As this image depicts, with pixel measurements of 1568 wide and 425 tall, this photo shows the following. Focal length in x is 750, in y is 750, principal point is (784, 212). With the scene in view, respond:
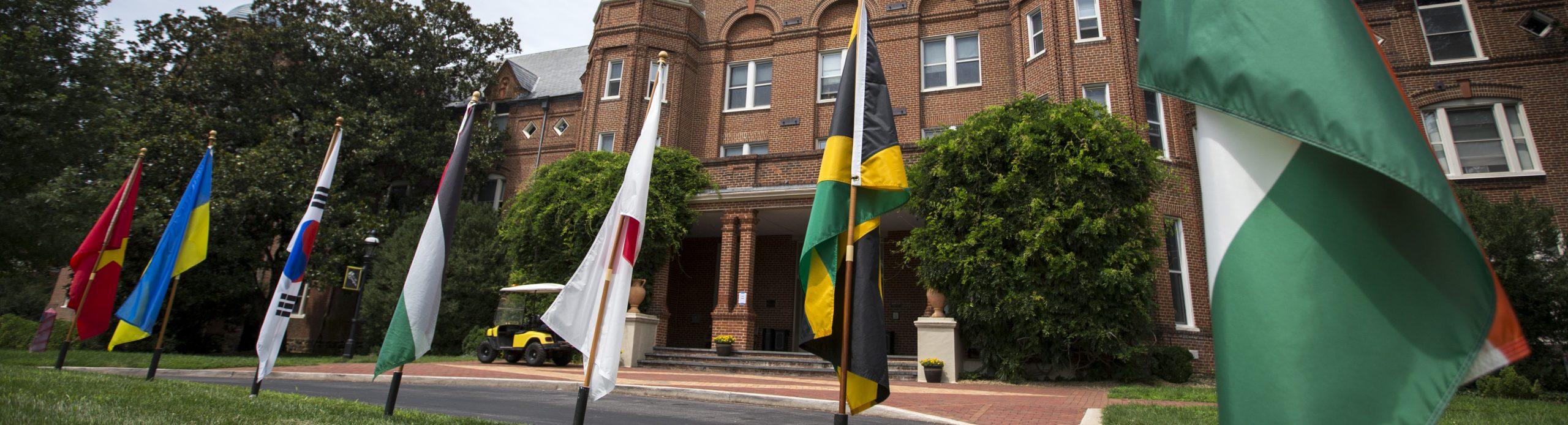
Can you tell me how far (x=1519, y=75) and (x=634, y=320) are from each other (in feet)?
68.9

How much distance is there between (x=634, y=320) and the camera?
16562 millimetres

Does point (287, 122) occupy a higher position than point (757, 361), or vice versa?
point (287, 122)

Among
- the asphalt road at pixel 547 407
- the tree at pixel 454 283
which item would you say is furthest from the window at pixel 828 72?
the asphalt road at pixel 547 407

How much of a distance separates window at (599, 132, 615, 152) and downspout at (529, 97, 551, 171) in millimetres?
3883

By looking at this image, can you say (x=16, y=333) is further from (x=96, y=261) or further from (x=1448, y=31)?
(x=1448, y=31)

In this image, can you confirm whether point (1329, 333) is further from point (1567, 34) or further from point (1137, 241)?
point (1567, 34)

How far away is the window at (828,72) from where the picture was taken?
22469 millimetres

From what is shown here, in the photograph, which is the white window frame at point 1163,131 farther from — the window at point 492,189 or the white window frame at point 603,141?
the window at point 492,189

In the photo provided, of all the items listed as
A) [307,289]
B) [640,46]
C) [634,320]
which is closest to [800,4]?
[640,46]

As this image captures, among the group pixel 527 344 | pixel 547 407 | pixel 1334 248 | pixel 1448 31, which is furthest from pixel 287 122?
pixel 1448 31

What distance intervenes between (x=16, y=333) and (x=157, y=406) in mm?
23563

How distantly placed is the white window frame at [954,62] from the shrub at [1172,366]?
30.8 feet

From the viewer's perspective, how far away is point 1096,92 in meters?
17.7

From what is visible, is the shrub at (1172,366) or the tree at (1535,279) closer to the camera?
the tree at (1535,279)
